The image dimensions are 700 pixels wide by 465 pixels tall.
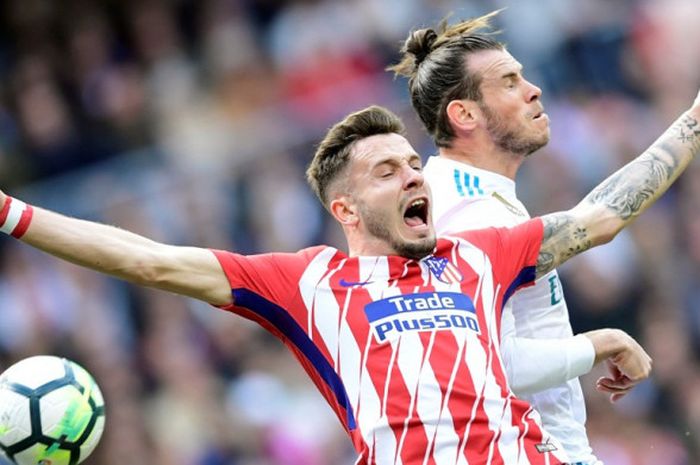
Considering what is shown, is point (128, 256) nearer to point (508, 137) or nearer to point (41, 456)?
point (41, 456)

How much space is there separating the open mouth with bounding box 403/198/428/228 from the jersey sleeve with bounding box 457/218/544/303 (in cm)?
16

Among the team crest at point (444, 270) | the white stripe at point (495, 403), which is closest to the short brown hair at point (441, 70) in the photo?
the team crest at point (444, 270)

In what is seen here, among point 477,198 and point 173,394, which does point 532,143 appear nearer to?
point 477,198

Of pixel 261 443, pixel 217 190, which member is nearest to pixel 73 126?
pixel 217 190

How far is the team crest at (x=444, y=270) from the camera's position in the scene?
5723mm

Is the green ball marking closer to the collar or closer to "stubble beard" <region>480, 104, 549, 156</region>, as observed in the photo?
the collar

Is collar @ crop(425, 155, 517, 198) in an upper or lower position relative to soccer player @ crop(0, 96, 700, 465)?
upper

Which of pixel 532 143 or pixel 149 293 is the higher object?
pixel 149 293

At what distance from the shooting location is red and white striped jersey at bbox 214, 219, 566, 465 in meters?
5.41

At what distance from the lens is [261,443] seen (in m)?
11.4

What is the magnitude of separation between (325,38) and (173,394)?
3.39 meters

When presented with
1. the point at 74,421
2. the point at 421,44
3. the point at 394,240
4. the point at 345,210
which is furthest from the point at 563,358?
the point at 74,421

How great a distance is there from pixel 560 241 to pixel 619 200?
341mm

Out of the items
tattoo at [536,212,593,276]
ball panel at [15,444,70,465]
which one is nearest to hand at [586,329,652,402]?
tattoo at [536,212,593,276]
